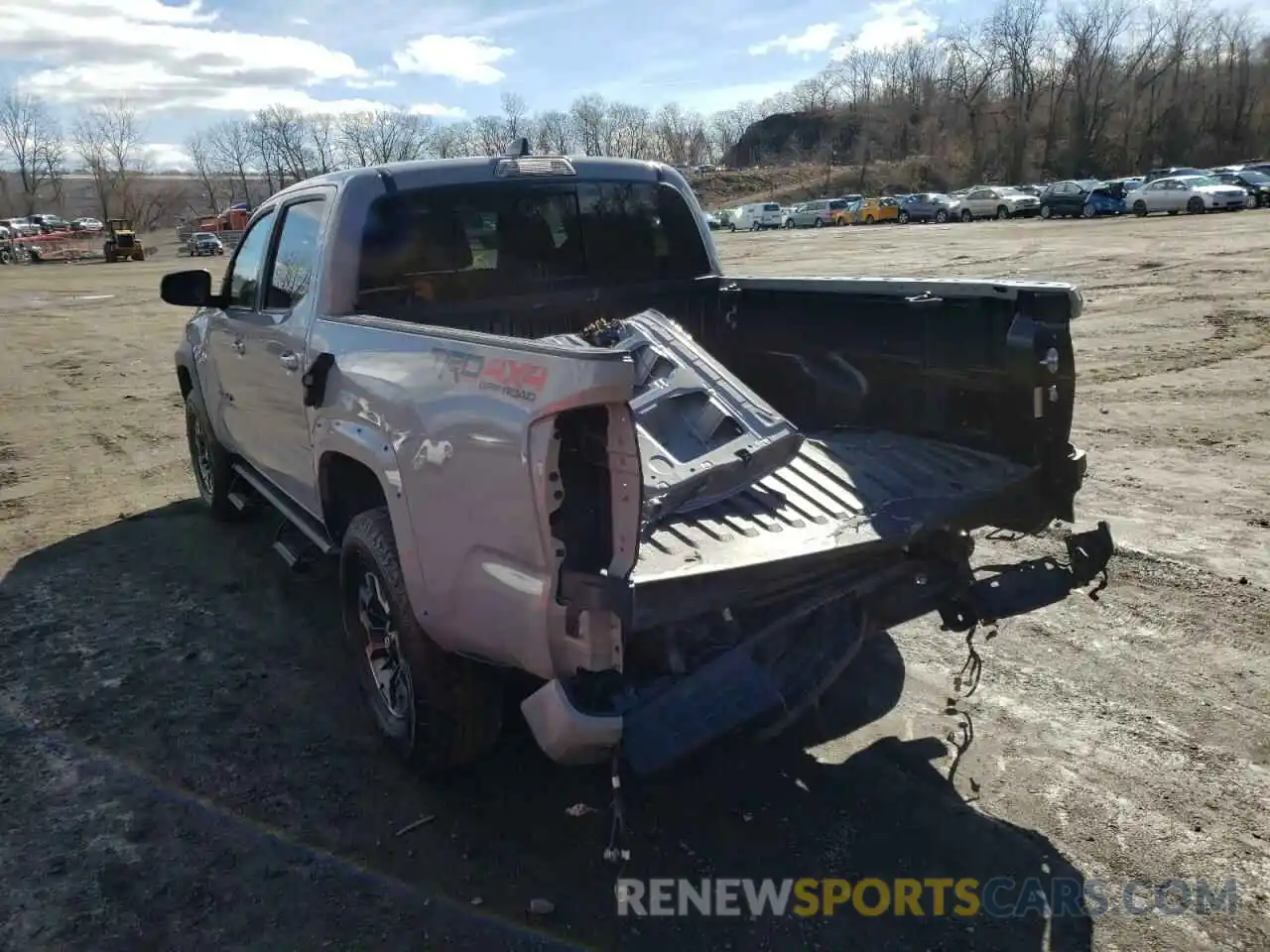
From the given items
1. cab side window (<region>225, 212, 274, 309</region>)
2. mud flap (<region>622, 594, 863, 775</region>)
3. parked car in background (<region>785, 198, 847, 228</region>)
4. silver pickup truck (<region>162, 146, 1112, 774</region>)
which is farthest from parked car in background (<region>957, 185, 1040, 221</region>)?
mud flap (<region>622, 594, 863, 775</region>)

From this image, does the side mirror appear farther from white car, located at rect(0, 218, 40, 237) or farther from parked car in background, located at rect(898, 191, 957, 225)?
white car, located at rect(0, 218, 40, 237)

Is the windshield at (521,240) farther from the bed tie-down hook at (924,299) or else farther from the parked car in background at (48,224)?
the parked car in background at (48,224)

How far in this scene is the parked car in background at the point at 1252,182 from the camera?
41719 millimetres

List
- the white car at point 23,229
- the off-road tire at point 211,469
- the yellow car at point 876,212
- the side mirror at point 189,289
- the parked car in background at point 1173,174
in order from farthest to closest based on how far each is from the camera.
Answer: the white car at point 23,229 → the yellow car at point 876,212 → the parked car in background at point 1173,174 → the off-road tire at point 211,469 → the side mirror at point 189,289

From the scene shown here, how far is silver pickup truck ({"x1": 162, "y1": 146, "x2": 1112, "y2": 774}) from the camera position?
2.72 metres

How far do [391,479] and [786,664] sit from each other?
1415 millimetres

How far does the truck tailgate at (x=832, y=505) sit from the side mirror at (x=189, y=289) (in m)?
3.51

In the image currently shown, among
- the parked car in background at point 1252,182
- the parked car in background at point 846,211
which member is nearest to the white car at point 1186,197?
the parked car in background at point 1252,182

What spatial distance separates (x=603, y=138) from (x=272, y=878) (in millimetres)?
126458

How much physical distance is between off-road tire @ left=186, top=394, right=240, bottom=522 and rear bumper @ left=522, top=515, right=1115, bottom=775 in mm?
4354

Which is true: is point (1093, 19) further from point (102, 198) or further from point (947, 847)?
point (947, 847)

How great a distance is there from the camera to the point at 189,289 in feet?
18.1

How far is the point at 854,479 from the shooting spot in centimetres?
370

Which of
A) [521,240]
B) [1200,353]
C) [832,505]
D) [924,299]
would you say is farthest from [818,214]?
[832,505]
